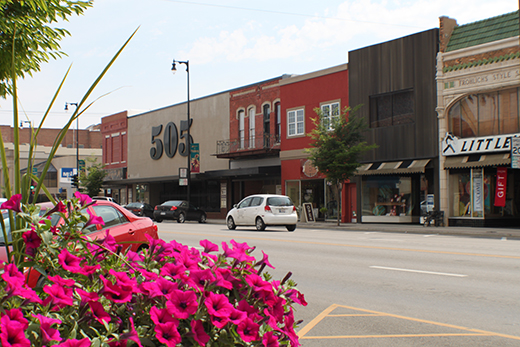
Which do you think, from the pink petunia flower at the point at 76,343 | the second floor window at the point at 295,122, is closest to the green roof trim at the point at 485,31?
the second floor window at the point at 295,122

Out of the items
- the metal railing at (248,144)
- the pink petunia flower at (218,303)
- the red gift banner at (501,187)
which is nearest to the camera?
the pink petunia flower at (218,303)

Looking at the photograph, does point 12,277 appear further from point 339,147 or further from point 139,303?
point 339,147

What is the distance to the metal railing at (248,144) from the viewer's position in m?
35.7

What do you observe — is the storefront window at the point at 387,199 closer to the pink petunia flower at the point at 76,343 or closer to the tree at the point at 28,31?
the tree at the point at 28,31

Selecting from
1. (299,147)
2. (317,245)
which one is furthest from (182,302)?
(299,147)

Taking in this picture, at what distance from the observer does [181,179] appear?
38.7 metres

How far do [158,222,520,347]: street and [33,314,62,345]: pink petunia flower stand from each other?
3.88m

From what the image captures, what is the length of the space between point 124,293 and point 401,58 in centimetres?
2787

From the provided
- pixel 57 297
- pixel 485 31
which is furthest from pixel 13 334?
pixel 485 31

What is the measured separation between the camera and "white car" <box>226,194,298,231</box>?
77.7ft

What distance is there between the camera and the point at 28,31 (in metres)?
10.0

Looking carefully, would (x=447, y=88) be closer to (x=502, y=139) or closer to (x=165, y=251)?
(x=502, y=139)

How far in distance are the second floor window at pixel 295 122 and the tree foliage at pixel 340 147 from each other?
5599 mm

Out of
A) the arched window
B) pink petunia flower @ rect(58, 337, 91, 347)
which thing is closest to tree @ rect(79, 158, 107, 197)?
the arched window
